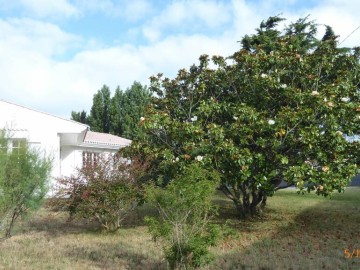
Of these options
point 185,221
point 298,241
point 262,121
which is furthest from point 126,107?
point 185,221

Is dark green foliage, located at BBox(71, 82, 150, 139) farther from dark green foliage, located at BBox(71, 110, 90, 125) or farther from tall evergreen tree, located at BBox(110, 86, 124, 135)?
dark green foliage, located at BBox(71, 110, 90, 125)

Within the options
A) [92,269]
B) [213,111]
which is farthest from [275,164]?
[92,269]

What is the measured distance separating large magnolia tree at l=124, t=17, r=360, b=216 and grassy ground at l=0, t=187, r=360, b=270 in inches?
50.1

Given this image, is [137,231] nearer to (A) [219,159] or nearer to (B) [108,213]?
(B) [108,213]

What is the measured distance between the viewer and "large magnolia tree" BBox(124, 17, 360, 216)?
10.2 meters

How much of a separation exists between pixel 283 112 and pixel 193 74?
3478 millimetres

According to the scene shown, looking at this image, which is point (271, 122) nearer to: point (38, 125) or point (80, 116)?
point (38, 125)

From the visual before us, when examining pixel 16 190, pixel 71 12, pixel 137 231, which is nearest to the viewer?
pixel 16 190

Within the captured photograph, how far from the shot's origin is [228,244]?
1021cm

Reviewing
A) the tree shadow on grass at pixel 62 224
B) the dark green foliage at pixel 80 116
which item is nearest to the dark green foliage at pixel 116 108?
the dark green foliage at pixel 80 116

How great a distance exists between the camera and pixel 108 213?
10.8 m

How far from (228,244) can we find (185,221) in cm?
340

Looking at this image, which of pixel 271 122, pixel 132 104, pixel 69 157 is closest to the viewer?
pixel 271 122

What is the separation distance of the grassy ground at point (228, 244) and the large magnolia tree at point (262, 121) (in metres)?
1.27
